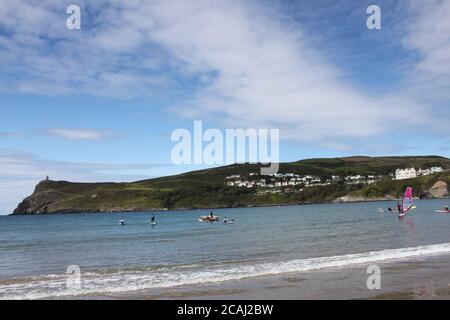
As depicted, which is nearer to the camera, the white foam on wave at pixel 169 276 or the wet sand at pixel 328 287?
the wet sand at pixel 328 287

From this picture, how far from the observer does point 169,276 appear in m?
26.4

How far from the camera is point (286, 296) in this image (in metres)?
18.5

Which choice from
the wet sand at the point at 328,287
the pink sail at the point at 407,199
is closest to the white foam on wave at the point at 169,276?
Result: the wet sand at the point at 328,287

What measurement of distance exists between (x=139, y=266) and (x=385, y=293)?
751 inches

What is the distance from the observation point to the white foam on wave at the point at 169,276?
2248 centimetres

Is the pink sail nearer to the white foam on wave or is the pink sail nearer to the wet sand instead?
the white foam on wave

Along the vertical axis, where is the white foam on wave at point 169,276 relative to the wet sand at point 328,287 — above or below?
below

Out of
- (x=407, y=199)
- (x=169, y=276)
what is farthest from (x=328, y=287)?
(x=407, y=199)

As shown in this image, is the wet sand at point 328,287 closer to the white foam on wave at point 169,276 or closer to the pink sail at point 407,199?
the white foam on wave at point 169,276

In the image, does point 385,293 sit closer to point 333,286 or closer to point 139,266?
point 333,286

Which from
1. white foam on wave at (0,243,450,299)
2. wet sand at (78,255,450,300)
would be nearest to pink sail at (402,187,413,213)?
white foam on wave at (0,243,450,299)
